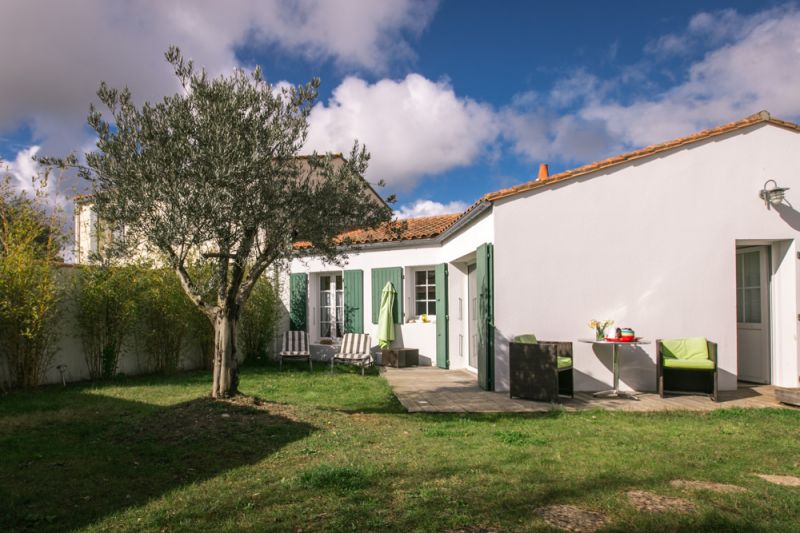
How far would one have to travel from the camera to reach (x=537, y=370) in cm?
691

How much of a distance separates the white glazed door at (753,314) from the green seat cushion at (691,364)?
1926 mm

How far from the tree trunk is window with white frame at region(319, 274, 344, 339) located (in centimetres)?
644

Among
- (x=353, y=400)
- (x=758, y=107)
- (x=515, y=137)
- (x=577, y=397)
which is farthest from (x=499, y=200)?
(x=515, y=137)

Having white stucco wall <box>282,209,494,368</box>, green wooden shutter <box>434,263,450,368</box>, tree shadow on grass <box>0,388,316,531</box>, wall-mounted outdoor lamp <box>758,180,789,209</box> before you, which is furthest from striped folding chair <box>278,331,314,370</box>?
wall-mounted outdoor lamp <box>758,180,789,209</box>

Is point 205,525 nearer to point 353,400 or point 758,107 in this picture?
point 353,400

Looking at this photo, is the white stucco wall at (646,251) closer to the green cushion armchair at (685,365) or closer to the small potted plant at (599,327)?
the small potted plant at (599,327)

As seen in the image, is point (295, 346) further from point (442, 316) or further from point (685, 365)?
point (685, 365)

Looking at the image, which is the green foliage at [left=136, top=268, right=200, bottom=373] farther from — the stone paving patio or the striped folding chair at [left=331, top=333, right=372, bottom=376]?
the stone paving patio

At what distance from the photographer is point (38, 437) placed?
507cm

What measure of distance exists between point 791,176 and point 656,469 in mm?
6235

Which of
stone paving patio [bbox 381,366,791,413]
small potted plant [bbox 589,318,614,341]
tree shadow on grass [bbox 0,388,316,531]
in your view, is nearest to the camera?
tree shadow on grass [bbox 0,388,316,531]

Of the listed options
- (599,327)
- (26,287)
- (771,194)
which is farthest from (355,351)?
(771,194)

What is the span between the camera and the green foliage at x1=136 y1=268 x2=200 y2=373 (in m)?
9.61

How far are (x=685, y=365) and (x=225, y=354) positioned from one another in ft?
19.6
